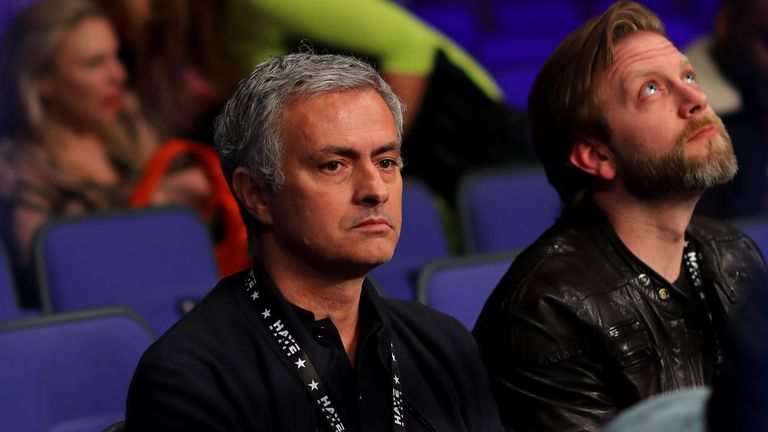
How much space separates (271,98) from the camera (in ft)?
6.24

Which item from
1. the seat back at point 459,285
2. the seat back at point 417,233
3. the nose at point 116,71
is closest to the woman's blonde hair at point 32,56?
the nose at point 116,71

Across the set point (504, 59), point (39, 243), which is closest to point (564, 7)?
point (504, 59)

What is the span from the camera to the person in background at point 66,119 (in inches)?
160

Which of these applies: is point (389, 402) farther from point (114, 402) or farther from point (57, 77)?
point (57, 77)

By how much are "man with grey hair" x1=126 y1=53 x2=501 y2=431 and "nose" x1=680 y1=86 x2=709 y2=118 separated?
0.62 meters

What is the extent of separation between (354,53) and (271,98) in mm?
2409

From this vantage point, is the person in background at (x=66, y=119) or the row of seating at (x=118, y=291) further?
the person in background at (x=66, y=119)

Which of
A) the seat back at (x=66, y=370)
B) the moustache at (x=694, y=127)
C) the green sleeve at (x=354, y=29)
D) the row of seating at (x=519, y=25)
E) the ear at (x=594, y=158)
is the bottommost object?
the seat back at (x=66, y=370)

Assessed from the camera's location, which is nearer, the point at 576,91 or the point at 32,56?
the point at 576,91

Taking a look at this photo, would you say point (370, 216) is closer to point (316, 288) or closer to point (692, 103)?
point (316, 288)

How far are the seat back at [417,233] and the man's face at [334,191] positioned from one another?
1875 mm

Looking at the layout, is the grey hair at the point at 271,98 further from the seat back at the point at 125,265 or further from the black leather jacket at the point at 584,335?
the seat back at the point at 125,265

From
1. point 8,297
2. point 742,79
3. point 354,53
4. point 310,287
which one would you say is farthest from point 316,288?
point 742,79

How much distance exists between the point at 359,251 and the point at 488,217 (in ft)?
7.09
